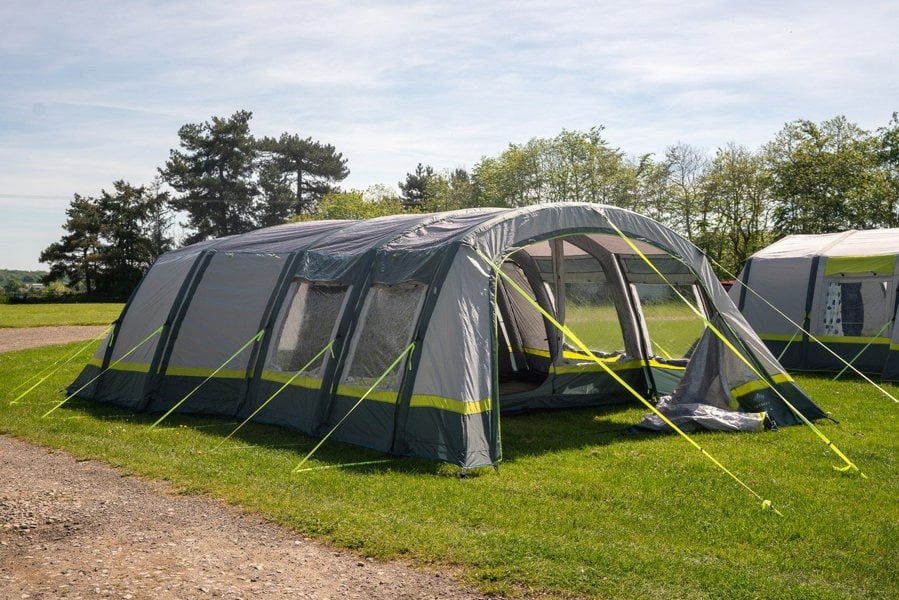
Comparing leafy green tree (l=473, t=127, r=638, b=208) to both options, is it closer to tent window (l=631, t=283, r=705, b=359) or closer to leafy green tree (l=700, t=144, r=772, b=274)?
leafy green tree (l=700, t=144, r=772, b=274)

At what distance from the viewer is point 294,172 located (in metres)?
55.0

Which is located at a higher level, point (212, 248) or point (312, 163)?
point (312, 163)

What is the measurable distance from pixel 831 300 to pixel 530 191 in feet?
96.1

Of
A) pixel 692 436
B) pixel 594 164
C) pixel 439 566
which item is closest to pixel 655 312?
pixel 692 436

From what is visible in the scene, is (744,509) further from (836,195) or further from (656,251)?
(836,195)

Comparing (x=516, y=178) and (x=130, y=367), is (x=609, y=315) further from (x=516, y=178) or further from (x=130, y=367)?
(x=516, y=178)

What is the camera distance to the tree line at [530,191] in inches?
1294

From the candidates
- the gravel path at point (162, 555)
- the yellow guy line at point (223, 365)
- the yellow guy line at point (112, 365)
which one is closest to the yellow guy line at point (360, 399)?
the gravel path at point (162, 555)

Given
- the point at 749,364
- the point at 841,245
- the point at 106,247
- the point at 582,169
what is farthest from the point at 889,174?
the point at 106,247

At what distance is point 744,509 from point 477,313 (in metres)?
2.73

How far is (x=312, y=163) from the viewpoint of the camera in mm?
55125

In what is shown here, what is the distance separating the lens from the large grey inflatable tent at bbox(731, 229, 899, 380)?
44.3ft

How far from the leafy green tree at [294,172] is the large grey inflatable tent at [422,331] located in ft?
136

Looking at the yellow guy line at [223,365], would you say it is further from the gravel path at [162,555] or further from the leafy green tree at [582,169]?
the leafy green tree at [582,169]
